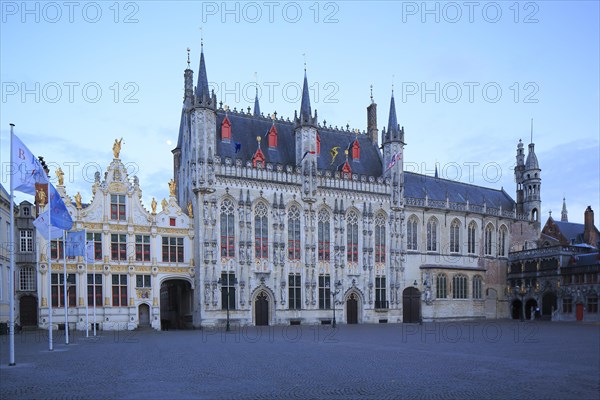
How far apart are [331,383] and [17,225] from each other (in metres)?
37.9

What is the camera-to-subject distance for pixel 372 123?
65125mm

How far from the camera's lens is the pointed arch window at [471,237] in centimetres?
6562

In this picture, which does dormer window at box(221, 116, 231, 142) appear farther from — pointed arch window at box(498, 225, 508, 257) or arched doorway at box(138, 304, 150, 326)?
pointed arch window at box(498, 225, 508, 257)

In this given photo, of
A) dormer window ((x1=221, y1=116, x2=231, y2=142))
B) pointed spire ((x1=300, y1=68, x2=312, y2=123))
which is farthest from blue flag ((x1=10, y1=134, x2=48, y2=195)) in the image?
pointed spire ((x1=300, y1=68, x2=312, y2=123))

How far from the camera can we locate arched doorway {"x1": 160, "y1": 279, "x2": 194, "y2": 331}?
1992 inches

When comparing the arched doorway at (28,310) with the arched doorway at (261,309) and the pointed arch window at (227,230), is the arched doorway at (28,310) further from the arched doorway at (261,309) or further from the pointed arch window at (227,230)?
the arched doorway at (261,309)

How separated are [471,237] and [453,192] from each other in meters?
6.28

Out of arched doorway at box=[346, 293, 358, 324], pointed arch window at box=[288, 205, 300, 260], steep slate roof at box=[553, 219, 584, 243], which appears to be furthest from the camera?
steep slate roof at box=[553, 219, 584, 243]

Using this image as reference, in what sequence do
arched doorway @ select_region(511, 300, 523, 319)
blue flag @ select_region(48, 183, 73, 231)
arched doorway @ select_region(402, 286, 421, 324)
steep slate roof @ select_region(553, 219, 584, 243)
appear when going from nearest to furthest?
blue flag @ select_region(48, 183, 73, 231) < arched doorway @ select_region(402, 286, 421, 324) < arched doorway @ select_region(511, 300, 523, 319) < steep slate roof @ select_region(553, 219, 584, 243)

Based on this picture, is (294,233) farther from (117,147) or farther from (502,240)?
(502,240)

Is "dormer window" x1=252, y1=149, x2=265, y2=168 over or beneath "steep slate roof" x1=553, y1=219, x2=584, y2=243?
over

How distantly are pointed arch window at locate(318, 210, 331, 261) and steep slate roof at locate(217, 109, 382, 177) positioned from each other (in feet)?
18.4

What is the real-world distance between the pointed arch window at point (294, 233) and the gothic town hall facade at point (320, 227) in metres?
0.10

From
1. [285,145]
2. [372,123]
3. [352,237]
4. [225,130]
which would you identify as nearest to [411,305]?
[352,237]
